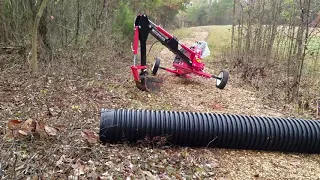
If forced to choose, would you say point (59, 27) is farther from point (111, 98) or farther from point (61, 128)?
point (61, 128)

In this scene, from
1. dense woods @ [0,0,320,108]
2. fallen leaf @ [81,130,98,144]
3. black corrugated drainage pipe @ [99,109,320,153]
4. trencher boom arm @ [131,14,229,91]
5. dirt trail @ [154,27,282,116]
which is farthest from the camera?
dense woods @ [0,0,320,108]

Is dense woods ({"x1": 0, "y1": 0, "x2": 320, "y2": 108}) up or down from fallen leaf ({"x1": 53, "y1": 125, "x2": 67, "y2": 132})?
up

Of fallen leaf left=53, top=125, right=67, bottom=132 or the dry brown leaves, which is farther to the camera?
fallen leaf left=53, top=125, right=67, bottom=132

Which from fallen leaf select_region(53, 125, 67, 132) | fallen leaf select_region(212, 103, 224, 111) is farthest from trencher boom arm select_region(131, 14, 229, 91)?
fallen leaf select_region(53, 125, 67, 132)

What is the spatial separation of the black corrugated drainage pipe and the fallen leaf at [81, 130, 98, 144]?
0.11 metres

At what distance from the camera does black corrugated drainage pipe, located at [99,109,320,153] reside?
5.06 metres

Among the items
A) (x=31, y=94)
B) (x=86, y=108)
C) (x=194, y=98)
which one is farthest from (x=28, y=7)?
(x=194, y=98)

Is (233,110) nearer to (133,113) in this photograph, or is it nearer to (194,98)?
(194,98)

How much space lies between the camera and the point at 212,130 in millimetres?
5293

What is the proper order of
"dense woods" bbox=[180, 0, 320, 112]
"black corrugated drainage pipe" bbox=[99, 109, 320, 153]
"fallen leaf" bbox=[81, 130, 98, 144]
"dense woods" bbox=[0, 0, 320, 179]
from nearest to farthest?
"dense woods" bbox=[0, 0, 320, 179] < "fallen leaf" bbox=[81, 130, 98, 144] < "black corrugated drainage pipe" bbox=[99, 109, 320, 153] < "dense woods" bbox=[180, 0, 320, 112]

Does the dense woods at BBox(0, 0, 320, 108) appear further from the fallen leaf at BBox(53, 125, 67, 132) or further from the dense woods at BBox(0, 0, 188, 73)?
the fallen leaf at BBox(53, 125, 67, 132)

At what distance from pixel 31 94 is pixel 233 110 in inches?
192

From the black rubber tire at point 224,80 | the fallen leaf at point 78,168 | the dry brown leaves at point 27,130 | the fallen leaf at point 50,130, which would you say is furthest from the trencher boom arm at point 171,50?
the fallen leaf at point 78,168

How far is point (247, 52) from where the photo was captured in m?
15.4
